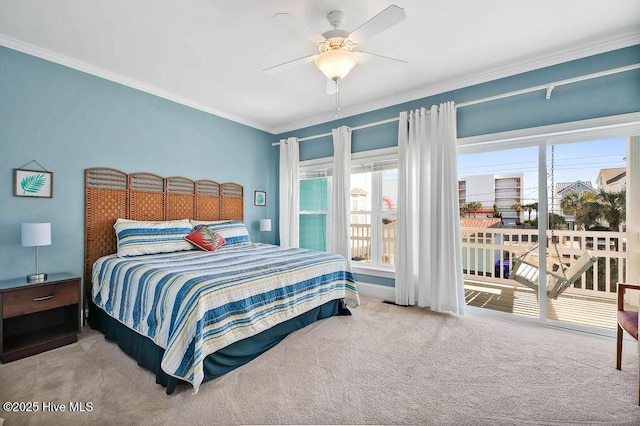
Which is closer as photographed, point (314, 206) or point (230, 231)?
point (230, 231)

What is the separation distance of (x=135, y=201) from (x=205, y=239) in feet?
3.11

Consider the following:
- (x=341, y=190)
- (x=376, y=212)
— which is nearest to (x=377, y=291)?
(x=376, y=212)

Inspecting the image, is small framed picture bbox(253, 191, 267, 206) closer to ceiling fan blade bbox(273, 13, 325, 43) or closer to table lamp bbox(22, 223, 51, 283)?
table lamp bbox(22, 223, 51, 283)

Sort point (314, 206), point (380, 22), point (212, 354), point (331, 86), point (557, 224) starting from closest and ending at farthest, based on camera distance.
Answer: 1. point (380, 22)
2. point (212, 354)
3. point (331, 86)
4. point (557, 224)
5. point (314, 206)

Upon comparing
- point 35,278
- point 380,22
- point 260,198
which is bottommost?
point 35,278

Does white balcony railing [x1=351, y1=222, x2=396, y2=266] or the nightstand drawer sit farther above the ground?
white balcony railing [x1=351, y1=222, x2=396, y2=266]

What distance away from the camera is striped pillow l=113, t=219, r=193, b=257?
2.91 metres

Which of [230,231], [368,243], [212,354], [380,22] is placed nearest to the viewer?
[380,22]

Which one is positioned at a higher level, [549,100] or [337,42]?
[337,42]

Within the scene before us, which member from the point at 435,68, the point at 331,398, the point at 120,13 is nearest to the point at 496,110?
the point at 435,68

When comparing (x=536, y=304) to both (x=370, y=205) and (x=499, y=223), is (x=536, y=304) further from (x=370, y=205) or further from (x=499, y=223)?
(x=370, y=205)

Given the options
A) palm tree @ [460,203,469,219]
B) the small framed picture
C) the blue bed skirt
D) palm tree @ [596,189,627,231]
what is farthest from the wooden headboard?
palm tree @ [596,189,627,231]

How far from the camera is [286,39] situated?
8.26ft

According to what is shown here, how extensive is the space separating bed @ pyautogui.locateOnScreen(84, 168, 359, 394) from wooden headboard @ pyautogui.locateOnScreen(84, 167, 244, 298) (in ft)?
0.03
